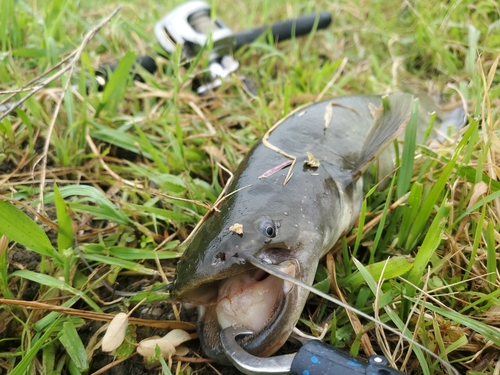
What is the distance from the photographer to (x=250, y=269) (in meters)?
1.58

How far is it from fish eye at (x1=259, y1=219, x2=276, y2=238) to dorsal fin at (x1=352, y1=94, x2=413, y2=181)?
2.08 ft

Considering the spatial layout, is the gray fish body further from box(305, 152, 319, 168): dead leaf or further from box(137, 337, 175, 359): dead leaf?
box(137, 337, 175, 359): dead leaf

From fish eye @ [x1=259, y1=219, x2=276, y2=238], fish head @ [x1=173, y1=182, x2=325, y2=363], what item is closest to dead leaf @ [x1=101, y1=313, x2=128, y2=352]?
fish head @ [x1=173, y1=182, x2=325, y2=363]

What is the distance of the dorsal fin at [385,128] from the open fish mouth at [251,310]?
28.2 inches

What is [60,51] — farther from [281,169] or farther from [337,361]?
[337,361]

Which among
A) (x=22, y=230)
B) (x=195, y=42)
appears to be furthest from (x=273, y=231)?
(x=195, y=42)

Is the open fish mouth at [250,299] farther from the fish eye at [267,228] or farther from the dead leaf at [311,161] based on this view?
the dead leaf at [311,161]

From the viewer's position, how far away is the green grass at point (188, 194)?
1.59 metres

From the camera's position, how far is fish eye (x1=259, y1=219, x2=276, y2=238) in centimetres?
153

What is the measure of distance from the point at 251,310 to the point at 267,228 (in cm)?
30

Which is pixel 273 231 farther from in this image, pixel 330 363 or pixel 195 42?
pixel 195 42

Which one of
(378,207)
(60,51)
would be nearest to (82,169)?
(60,51)

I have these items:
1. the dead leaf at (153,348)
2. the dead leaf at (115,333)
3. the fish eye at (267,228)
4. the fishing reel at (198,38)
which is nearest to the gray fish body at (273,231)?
the fish eye at (267,228)

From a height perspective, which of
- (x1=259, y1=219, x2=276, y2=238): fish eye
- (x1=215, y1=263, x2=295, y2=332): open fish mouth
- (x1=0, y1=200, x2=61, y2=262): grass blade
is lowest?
(x1=215, y1=263, x2=295, y2=332): open fish mouth
